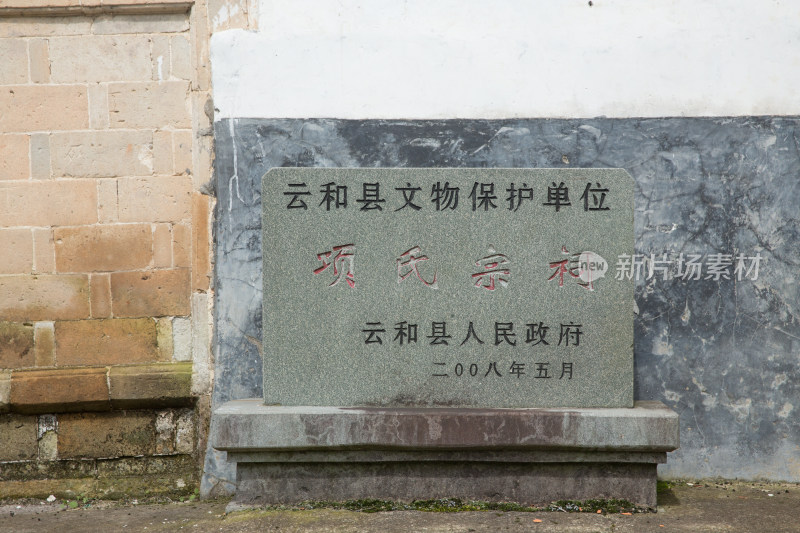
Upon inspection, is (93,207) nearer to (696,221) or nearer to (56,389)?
(56,389)

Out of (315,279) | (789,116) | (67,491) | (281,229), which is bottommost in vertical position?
(67,491)

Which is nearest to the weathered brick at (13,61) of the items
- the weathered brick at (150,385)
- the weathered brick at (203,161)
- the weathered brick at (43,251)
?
the weathered brick at (43,251)

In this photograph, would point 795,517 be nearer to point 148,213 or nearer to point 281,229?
point 281,229

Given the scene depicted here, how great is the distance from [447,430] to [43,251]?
226cm

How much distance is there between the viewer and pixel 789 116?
3.63 meters

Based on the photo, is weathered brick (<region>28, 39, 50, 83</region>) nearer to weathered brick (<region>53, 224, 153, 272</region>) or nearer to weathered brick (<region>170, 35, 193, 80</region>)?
weathered brick (<region>170, 35, 193, 80</region>)

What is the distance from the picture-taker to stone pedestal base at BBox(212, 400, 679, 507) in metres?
3.06

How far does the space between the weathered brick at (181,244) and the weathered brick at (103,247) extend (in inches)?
4.6

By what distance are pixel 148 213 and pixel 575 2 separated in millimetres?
2392

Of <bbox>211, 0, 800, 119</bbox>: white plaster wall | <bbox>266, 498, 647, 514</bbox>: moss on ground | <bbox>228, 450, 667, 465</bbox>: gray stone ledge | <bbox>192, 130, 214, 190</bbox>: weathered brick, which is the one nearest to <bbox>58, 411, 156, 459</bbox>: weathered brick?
<bbox>228, 450, 667, 465</bbox>: gray stone ledge

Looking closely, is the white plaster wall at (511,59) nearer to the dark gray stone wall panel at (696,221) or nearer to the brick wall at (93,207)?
the dark gray stone wall panel at (696,221)

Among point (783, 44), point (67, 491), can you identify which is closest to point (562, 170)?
point (783, 44)

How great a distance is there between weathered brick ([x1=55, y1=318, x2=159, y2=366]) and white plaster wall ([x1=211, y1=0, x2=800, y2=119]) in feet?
3.90

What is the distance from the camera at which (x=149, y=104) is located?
148 inches
